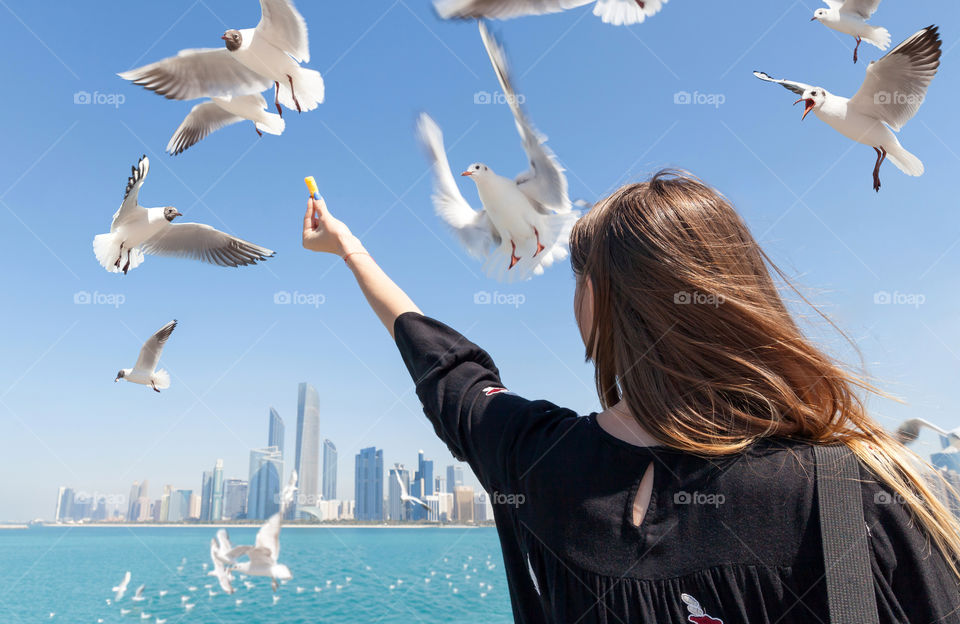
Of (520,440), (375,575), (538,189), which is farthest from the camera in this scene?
(375,575)

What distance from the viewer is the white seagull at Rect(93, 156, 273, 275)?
15.2ft

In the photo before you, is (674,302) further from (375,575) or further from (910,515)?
(375,575)

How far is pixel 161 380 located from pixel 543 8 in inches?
179

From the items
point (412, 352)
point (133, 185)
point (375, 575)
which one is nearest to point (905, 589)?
point (412, 352)

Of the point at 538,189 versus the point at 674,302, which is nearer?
the point at 674,302

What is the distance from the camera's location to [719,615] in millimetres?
647

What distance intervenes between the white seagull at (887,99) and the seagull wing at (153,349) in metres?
5.10

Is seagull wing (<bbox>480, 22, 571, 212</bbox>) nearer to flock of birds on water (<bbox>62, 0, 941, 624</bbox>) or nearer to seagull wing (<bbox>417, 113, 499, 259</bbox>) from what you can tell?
flock of birds on water (<bbox>62, 0, 941, 624</bbox>)

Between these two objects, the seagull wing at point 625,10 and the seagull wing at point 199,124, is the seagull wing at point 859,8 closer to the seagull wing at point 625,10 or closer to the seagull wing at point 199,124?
the seagull wing at point 625,10

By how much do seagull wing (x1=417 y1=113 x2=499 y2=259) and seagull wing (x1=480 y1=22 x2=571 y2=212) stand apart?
51 centimetres

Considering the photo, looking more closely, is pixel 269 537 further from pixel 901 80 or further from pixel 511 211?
pixel 901 80

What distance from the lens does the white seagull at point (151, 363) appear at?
18.1 feet

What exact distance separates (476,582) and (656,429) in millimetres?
29110

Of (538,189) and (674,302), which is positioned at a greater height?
(538,189)
